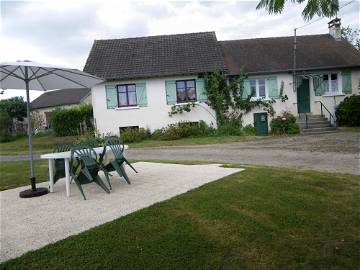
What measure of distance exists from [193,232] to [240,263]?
2.82 ft

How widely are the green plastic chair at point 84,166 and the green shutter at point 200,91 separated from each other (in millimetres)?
14727

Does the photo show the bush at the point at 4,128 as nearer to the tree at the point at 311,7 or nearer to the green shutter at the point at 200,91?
the green shutter at the point at 200,91

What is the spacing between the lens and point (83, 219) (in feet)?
16.1

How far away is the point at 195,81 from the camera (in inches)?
828

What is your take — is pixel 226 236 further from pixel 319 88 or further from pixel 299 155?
pixel 319 88

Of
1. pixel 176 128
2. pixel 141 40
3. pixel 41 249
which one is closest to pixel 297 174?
pixel 41 249

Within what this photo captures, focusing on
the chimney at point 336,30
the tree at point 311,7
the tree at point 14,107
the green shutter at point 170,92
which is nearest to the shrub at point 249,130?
the green shutter at point 170,92

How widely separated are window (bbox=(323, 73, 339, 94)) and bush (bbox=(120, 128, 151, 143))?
11.3 meters

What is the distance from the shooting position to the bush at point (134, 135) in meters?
19.7

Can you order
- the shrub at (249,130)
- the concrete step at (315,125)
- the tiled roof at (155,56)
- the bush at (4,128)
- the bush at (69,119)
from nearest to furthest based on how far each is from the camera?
the concrete step at (315,125) → the shrub at (249,130) → the tiled roof at (155,56) → the bush at (69,119) → the bush at (4,128)

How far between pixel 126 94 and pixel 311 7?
60.0 feet

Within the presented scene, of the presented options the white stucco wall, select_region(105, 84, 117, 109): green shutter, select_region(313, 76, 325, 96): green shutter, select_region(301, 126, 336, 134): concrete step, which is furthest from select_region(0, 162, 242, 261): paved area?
select_region(313, 76, 325, 96): green shutter

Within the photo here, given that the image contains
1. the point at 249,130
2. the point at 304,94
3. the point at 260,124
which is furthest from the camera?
the point at 304,94

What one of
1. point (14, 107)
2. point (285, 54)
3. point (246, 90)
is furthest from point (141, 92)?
point (14, 107)
